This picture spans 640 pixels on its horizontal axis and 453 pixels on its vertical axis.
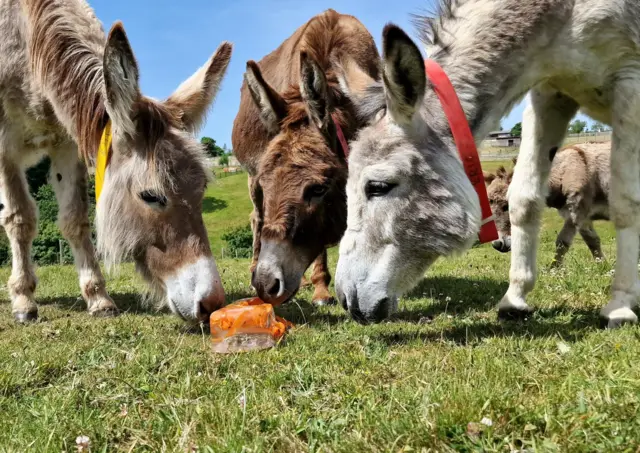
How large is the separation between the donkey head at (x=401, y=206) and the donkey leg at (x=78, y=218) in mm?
3414

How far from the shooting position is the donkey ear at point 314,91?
3.95 m

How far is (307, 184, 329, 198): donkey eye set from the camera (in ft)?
12.9

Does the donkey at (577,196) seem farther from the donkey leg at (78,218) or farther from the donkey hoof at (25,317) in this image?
the donkey hoof at (25,317)

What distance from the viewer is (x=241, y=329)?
3248mm

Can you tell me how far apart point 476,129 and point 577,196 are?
8.37 m

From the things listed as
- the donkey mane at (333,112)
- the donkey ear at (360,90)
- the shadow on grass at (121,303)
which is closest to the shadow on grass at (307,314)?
the shadow on grass at (121,303)

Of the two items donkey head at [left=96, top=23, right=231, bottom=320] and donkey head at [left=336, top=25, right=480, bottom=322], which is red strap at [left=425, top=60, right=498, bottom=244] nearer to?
donkey head at [left=336, top=25, right=480, bottom=322]

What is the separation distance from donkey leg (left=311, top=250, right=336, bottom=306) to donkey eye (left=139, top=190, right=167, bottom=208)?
2250 millimetres

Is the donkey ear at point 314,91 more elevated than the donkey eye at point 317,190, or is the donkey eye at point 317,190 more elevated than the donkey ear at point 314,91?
the donkey ear at point 314,91

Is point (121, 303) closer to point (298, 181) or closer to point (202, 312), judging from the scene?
point (202, 312)

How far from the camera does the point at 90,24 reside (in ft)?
15.3

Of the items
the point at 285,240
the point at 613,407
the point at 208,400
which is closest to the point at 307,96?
the point at 285,240

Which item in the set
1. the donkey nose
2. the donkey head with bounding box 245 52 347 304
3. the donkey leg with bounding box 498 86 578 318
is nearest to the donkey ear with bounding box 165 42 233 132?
the donkey head with bounding box 245 52 347 304

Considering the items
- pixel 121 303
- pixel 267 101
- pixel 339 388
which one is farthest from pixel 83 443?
pixel 121 303
